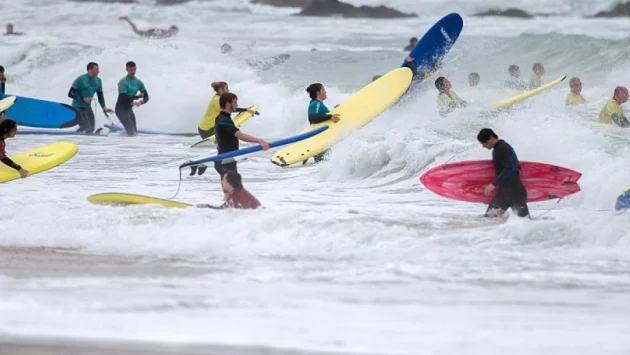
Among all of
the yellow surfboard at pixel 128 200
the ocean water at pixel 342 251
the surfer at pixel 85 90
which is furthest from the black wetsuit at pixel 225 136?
the surfer at pixel 85 90

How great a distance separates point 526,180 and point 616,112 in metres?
5.46

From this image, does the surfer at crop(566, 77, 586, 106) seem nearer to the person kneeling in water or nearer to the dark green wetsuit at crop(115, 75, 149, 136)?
the dark green wetsuit at crop(115, 75, 149, 136)

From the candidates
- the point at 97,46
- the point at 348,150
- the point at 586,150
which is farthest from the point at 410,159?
the point at 97,46

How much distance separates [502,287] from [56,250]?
3.36m

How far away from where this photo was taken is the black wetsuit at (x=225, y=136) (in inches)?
378

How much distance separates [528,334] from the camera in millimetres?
5875

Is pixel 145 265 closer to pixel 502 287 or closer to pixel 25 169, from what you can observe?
pixel 502 287

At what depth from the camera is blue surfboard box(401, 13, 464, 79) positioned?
14398 mm

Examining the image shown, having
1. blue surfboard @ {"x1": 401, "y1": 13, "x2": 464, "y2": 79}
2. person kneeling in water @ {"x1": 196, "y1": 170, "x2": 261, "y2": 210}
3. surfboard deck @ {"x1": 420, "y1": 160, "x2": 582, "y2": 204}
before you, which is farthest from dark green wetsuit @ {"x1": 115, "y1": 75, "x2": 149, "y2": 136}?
surfboard deck @ {"x1": 420, "y1": 160, "x2": 582, "y2": 204}

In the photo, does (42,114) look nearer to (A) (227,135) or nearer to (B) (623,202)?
(A) (227,135)

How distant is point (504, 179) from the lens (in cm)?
855

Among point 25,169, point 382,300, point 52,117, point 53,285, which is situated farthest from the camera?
point 52,117

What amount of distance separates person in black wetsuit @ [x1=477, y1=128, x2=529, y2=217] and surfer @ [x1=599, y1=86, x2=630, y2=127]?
5.77 meters

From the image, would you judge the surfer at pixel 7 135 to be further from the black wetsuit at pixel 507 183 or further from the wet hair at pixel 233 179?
the black wetsuit at pixel 507 183
